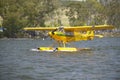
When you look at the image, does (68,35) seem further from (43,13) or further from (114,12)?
(114,12)

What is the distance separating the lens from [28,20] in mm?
101750

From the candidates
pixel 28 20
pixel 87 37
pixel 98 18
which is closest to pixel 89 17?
pixel 98 18

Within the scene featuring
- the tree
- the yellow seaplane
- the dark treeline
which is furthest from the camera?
the tree

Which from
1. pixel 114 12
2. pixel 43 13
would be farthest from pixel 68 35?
pixel 114 12

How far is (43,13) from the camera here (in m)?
109

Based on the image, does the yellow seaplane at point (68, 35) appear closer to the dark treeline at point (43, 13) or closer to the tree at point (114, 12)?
the dark treeline at point (43, 13)

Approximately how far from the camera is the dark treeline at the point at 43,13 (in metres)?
97.3

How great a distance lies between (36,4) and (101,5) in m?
35.3

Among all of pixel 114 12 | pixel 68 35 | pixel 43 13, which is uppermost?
pixel 68 35

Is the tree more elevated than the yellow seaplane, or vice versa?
the yellow seaplane

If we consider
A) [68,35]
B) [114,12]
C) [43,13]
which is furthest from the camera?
[114,12]

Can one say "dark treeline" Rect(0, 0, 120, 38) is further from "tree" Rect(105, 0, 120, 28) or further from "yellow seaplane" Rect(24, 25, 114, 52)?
"yellow seaplane" Rect(24, 25, 114, 52)

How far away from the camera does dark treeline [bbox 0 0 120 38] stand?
3831 inches

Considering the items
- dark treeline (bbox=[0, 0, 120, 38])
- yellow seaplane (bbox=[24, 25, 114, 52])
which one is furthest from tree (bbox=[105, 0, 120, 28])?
yellow seaplane (bbox=[24, 25, 114, 52])
